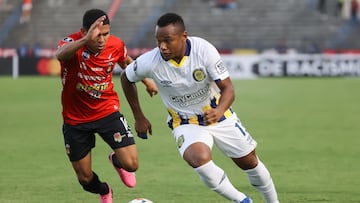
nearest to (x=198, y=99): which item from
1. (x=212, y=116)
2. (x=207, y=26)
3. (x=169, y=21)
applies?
(x=212, y=116)

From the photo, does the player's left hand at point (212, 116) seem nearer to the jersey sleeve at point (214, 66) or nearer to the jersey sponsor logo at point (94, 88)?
the jersey sleeve at point (214, 66)

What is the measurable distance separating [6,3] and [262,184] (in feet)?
126

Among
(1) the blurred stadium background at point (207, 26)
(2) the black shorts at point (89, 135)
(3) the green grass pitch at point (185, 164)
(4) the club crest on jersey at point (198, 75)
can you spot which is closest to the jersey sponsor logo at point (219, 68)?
(4) the club crest on jersey at point (198, 75)

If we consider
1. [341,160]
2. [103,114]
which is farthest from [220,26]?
[103,114]

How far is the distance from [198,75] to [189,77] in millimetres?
87

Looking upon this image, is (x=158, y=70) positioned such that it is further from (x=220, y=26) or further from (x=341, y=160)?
(x=220, y=26)

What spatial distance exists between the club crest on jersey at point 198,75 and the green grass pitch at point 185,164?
205 centimetres

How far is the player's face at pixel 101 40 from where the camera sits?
852 centimetres

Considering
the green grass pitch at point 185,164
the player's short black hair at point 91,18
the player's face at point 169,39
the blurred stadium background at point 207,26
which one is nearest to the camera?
the player's face at point 169,39

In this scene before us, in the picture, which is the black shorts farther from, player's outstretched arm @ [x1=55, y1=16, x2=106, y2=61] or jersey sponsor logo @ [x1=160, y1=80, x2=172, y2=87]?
jersey sponsor logo @ [x1=160, y1=80, x2=172, y2=87]

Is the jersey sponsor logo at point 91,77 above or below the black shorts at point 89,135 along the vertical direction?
above

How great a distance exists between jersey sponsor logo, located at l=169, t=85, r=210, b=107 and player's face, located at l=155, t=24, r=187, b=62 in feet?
1.48

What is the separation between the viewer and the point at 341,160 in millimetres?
13062

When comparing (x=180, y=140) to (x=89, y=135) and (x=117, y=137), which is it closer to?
(x=117, y=137)
